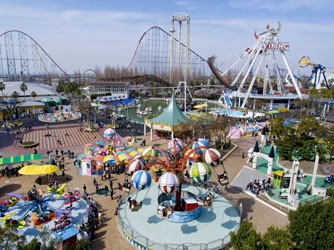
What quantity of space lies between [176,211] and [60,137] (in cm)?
2154

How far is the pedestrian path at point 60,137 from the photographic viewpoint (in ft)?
84.5

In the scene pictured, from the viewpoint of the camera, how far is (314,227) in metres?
8.01

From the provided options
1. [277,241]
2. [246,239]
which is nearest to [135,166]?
[246,239]

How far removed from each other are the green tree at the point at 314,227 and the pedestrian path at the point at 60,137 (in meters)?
22.2

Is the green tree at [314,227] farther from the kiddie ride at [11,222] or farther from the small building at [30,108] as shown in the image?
the small building at [30,108]

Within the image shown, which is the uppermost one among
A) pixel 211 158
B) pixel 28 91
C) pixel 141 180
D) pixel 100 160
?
pixel 28 91

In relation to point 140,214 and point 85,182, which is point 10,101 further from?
point 140,214

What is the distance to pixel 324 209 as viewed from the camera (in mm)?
8406

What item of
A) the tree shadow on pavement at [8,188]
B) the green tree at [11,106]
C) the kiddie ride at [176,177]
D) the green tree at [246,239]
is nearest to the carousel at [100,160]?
the tree shadow on pavement at [8,188]

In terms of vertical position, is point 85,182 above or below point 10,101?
below

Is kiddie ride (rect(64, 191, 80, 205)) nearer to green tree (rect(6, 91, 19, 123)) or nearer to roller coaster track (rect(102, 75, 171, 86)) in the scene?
green tree (rect(6, 91, 19, 123))

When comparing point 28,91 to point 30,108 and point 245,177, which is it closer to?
point 30,108

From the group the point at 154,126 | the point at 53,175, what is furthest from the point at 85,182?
the point at 154,126

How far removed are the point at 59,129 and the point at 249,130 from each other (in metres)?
24.3
